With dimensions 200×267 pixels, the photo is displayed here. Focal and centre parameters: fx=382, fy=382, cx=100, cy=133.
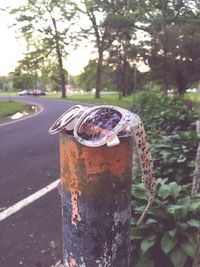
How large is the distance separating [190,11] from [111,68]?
14851 mm

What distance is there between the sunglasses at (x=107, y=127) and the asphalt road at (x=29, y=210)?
203 centimetres

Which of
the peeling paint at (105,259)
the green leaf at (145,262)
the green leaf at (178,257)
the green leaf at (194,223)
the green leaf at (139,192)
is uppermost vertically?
the peeling paint at (105,259)

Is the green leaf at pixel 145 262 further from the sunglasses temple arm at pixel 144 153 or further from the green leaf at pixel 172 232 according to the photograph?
the sunglasses temple arm at pixel 144 153

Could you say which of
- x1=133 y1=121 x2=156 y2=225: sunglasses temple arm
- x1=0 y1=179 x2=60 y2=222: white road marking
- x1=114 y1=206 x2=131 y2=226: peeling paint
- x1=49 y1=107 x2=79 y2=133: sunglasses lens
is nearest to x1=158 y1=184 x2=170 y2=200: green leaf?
x1=133 y1=121 x2=156 y2=225: sunglasses temple arm

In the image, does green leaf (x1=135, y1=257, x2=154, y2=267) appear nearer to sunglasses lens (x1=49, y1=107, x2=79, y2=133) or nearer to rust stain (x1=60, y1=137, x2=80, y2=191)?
rust stain (x1=60, y1=137, x2=80, y2=191)

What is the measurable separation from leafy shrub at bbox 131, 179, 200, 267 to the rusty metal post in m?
1.15

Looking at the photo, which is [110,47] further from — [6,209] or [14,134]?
[6,209]

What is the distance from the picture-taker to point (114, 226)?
1.83 meters

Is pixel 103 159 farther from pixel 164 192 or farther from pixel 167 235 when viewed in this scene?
pixel 164 192

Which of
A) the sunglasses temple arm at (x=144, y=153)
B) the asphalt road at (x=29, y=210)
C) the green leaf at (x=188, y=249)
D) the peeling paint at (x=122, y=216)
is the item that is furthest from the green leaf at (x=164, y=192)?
the peeling paint at (x=122, y=216)

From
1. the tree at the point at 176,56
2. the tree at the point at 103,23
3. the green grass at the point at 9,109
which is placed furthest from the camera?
the tree at the point at 103,23

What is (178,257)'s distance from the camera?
290 cm

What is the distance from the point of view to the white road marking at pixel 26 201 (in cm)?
476

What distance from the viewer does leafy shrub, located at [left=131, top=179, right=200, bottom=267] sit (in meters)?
2.94
